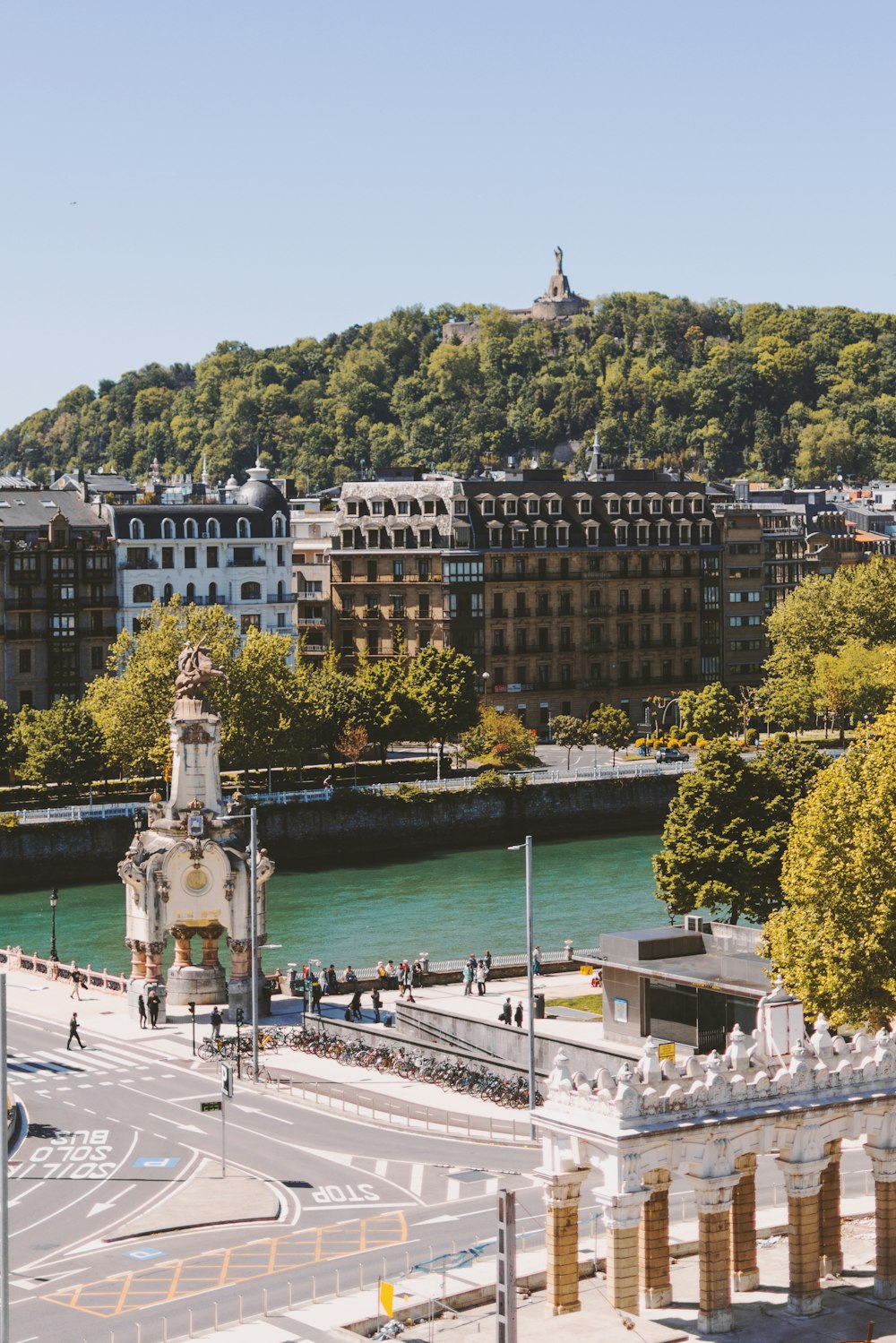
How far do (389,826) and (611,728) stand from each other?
2362 cm

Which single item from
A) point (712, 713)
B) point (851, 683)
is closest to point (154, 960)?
point (712, 713)

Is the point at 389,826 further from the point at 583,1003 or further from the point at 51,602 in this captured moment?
the point at 583,1003

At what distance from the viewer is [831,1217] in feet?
153

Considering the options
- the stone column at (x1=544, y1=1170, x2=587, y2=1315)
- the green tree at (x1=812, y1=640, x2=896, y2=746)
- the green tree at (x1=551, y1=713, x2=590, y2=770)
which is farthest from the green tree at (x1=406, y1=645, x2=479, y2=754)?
the stone column at (x1=544, y1=1170, x2=587, y2=1315)

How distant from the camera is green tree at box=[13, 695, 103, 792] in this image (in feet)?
425

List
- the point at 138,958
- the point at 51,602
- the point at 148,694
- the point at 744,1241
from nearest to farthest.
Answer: the point at 744,1241
the point at 138,958
the point at 148,694
the point at 51,602

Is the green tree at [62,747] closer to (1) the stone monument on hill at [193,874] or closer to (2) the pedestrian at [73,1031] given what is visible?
(1) the stone monument on hill at [193,874]

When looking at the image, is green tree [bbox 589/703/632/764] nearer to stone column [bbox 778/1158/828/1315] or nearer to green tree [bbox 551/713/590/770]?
green tree [bbox 551/713/590/770]

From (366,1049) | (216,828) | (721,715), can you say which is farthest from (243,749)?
(366,1049)

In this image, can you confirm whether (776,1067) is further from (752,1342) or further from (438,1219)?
(438,1219)

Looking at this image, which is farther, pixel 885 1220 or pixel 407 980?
pixel 407 980

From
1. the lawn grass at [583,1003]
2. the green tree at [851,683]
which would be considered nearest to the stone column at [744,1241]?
the lawn grass at [583,1003]

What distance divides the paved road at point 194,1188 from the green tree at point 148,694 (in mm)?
60498

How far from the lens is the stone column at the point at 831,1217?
152ft
